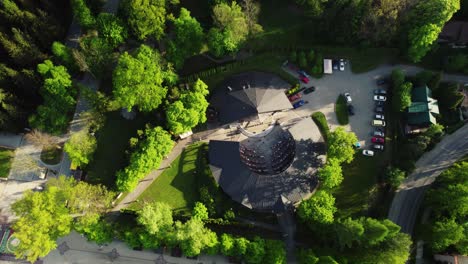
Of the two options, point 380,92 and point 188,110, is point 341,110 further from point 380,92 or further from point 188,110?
point 188,110

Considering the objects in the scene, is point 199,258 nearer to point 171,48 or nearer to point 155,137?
point 155,137

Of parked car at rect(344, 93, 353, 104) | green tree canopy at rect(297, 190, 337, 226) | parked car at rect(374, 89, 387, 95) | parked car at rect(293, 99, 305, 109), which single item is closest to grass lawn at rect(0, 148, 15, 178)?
green tree canopy at rect(297, 190, 337, 226)

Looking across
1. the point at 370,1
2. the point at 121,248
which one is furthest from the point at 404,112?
the point at 121,248

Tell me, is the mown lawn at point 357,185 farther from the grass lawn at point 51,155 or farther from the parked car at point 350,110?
the grass lawn at point 51,155

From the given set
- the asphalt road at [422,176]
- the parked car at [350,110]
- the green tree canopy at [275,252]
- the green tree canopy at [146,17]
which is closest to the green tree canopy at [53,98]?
the green tree canopy at [146,17]

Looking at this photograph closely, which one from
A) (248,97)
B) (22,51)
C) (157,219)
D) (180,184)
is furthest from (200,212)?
(22,51)
